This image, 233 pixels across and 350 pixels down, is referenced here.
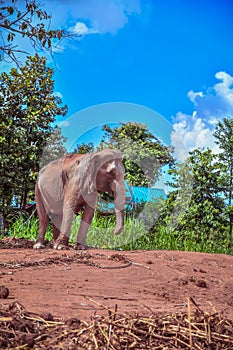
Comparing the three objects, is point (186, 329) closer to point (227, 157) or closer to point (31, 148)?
point (227, 157)

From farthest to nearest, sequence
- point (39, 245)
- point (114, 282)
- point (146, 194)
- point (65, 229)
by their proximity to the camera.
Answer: point (146, 194) → point (39, 245) → point (65, 229) → point (114, 282)

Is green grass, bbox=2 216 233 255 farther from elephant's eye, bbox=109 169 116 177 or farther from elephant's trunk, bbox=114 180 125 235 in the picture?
elephant's eye, bbox=109 169 116 177

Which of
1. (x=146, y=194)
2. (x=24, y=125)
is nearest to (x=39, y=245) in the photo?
(x=146, y=194)

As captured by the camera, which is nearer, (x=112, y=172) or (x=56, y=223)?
(x=112, y=172)

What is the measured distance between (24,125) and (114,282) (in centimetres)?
924

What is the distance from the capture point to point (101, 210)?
11.8m

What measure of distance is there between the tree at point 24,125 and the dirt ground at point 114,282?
5.68 m

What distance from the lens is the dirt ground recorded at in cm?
365

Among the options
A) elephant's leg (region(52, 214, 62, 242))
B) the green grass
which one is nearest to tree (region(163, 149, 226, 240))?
the green grass

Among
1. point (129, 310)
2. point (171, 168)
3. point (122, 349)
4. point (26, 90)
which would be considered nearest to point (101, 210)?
point (171, 168)

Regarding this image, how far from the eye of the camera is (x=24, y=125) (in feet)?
43.6

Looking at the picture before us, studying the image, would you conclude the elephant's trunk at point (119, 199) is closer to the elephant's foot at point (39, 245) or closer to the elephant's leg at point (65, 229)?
the elephant's leg at point (65, 229)

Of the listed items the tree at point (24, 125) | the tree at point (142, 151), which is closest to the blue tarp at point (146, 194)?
the tree at point (142, 151)

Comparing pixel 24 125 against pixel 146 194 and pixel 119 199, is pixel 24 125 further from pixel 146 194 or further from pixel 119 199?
pixel 119 199
